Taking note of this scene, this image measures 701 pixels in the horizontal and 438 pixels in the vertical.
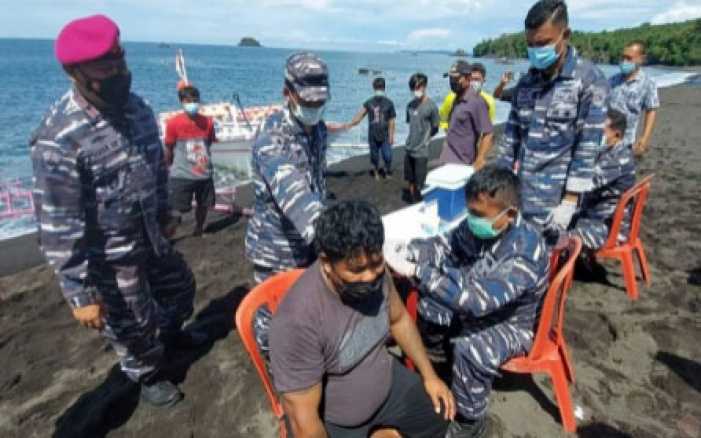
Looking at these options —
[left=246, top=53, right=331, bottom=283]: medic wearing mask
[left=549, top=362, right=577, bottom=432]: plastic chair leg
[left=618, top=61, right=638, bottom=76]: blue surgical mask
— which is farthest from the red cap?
[left=618, top=61, right=638, bottom=76]: blue surgical mask

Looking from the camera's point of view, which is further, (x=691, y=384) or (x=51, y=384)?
(x=51, y=384)

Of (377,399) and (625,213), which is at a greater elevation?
(625,213)

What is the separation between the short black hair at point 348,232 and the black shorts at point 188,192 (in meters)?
4.45

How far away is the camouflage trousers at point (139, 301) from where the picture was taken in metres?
2.54

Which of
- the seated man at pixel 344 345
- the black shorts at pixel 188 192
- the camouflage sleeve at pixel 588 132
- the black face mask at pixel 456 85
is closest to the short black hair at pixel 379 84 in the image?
the black face mask at pixel 456 85

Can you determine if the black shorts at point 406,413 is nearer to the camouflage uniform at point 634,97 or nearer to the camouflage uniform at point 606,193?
the camouflage uniform at point 606,193

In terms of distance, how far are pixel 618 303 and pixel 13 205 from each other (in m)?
9.23

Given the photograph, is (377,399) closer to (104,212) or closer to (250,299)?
(250,299)

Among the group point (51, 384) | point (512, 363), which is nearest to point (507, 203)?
point (512, 363)

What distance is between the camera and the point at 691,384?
2947mm

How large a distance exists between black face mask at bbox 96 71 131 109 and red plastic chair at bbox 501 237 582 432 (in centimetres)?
243

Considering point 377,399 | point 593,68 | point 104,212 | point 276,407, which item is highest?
point 593,68

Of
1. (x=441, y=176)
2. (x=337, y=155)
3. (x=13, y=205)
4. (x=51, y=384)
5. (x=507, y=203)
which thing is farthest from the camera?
(x=337, y=155)

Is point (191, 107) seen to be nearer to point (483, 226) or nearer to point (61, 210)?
point (61, 210)
